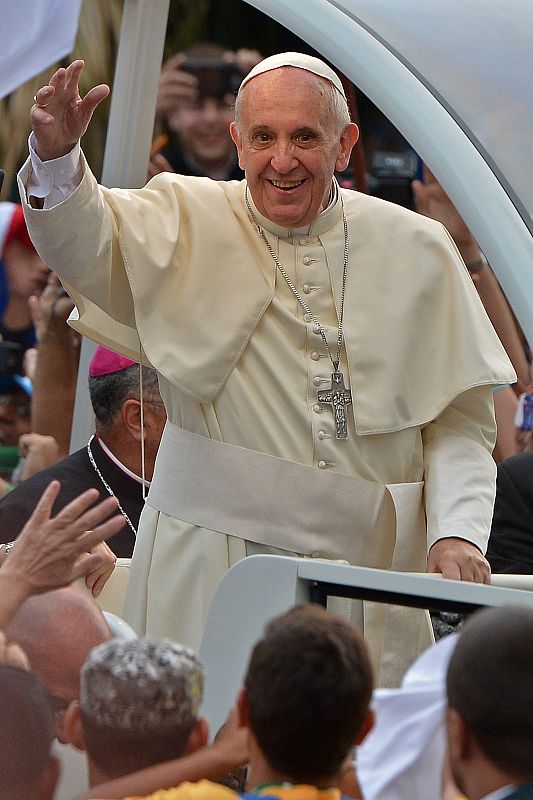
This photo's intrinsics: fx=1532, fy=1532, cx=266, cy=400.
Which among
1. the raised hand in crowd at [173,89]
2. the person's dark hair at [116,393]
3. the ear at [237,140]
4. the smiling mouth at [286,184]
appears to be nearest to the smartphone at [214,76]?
the raised hand in crowd at [173,89]

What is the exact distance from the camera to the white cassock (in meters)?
3.60

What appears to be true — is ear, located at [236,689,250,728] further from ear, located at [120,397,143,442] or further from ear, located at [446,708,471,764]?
ear, located at [120,397,143,442]

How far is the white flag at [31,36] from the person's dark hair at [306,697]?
330cm

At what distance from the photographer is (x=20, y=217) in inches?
228

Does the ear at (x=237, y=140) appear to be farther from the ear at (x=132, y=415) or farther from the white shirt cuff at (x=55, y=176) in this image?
the ear at (x=132, y=415)

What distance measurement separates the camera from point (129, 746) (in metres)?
2.09

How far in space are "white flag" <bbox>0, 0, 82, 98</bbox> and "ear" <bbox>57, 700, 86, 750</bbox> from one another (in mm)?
3194

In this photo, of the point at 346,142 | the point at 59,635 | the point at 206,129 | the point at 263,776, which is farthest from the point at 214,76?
the point at 263,776

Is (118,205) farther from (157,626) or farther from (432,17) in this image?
(432,17)

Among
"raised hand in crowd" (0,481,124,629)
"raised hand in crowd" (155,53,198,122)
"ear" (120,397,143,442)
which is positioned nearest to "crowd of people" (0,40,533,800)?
"raised hand in crowd" (0,481,124,629)

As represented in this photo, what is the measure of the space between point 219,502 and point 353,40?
1.95 meters

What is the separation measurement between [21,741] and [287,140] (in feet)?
5.97

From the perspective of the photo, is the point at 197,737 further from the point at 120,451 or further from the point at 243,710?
the point at 120,451

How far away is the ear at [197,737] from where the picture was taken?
2139mm
